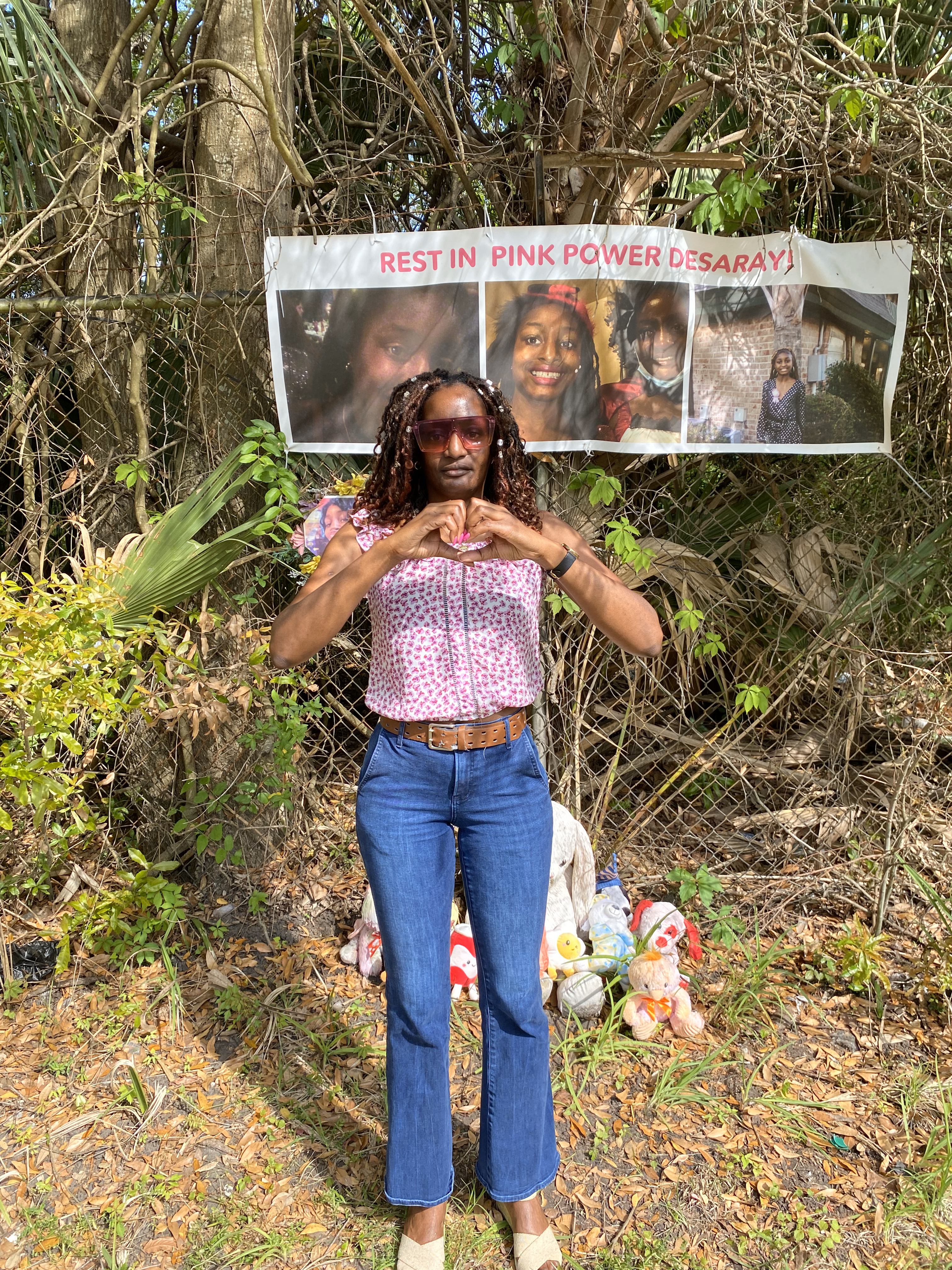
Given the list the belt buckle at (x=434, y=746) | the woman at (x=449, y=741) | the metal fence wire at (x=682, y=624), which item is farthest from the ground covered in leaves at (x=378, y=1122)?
the belt buckle at (x=434, y=746)

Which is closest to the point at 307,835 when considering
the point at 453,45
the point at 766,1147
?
the point at 766,1147

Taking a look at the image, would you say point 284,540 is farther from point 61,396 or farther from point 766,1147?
point 766,1147

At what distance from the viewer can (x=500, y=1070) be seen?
76.3 inches

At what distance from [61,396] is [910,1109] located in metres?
3.64

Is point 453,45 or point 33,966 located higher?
point 453,45

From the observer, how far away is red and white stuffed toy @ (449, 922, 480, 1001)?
2.87 meters

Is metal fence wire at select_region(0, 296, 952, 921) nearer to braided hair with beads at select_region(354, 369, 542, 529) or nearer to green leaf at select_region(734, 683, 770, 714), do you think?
green leaf at select_region(734, 683, 770, 714)

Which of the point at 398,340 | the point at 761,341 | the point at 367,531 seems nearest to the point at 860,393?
the point at 761,341

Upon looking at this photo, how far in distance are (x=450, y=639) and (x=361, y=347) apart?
139 centimetres

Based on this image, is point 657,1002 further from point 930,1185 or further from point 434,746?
point 434,746

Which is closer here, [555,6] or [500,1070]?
[500,1070]

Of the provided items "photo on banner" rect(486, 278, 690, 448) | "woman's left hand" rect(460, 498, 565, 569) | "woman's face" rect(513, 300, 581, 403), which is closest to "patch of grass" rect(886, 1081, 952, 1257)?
"woman's left hand" rect(460, 498, 565, 569)

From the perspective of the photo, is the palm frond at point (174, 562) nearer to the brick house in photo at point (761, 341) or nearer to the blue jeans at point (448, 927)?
the blue jeans at point (448, 927)

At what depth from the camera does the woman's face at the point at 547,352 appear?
9.09 feet
